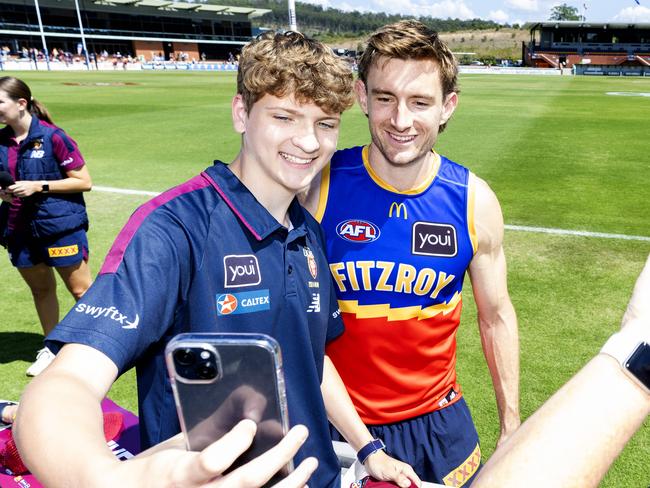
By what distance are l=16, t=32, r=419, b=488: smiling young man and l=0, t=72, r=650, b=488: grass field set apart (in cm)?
235

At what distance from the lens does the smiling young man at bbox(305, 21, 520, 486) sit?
2.42 meters

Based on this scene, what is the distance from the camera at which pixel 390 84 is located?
2.35m

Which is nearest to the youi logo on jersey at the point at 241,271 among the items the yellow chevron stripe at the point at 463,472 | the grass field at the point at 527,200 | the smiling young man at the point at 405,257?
the smiling young man at the point at 405,257

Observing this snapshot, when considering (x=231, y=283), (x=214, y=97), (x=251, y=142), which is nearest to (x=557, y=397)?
(x=231, y=283)

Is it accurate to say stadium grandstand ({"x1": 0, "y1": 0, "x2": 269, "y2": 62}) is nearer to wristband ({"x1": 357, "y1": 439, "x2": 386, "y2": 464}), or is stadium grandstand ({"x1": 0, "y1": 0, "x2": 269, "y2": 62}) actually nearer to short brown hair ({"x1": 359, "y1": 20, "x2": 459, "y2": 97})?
short brown hair ({"x1": 359, "y1": 20, "x2": 459, "y2": 97})

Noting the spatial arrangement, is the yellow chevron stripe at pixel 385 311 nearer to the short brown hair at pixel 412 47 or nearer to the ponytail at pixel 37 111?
the short brown hair at pixel 412 47

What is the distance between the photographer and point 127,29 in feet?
262

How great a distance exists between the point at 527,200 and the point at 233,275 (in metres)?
7.96

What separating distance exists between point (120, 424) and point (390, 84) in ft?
7.34

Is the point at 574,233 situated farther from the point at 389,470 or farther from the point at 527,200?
the point at 389,470

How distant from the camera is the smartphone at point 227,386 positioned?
810mm

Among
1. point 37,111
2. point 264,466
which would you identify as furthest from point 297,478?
point 37,111

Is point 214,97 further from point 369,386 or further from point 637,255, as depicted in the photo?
point 369,386

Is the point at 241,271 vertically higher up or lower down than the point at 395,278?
higher up
